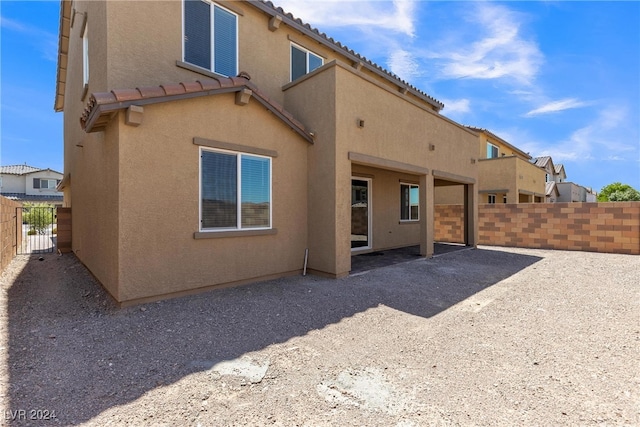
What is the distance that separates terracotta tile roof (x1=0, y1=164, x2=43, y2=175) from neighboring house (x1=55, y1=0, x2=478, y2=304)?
1892 inches

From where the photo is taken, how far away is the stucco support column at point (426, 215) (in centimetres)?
1054

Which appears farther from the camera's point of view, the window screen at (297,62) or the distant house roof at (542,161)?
the distant house roof at (542,161)

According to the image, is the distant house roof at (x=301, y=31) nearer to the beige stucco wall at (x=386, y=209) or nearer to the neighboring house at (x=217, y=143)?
the neighboring house at (x=217, y=143)

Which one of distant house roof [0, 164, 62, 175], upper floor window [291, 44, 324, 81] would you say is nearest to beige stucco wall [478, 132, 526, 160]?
upper floor window [291, 44, 324, 81]

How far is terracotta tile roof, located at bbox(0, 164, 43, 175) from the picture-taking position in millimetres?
43325

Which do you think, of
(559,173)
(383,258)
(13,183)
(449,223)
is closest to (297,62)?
(383,258)

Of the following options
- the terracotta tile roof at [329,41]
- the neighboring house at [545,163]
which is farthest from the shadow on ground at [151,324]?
the neighboring house at [545,163]

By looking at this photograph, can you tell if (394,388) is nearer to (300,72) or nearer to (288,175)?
(288,175)

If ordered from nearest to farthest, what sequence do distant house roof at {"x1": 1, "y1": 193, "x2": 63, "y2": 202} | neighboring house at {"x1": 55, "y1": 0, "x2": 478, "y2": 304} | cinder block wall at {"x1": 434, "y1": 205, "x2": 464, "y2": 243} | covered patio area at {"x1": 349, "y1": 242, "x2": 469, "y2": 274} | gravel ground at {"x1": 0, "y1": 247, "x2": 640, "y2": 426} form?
gravel ground at {"x1": 0, "y1": 247, "x2": 640, "y2": 426}
neighboring house at {"x1": 55, "y1": 0, "x2": 478, "y2": 304}
covered patio area at {"x1": 349, "y1": 242, "x2": 469, "y2": 274}
cinder block wall at {"x1": 434, "y1": 205, "x2": 464, "y2": 243}
distant house roof at {"x1": 1, "y1": 193, "x2": 63, "y2": 202}

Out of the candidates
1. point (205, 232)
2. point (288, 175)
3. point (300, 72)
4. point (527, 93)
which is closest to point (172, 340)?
point (205, 232)

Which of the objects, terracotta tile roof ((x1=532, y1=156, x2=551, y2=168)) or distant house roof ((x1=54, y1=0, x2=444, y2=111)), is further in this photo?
terracotta tile roof ((x1=532, y1=156, x2=551, y2=168))

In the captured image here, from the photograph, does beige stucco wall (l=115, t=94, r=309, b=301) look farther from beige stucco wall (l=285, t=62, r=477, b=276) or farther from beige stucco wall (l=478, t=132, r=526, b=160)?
beige stucco wall (l=478, t=132, r=526, b=160)

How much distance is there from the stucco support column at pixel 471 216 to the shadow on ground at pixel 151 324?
5.06 metres

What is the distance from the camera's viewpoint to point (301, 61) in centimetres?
1029
